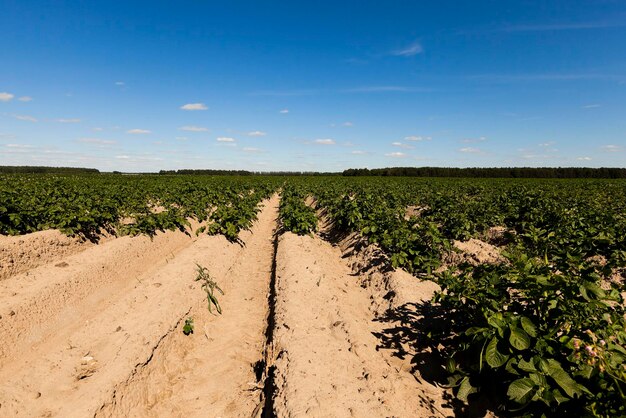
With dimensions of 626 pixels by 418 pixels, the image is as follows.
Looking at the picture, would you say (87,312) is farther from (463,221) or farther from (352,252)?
(463,221)

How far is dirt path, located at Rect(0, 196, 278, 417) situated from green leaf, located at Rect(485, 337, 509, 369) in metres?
3.23

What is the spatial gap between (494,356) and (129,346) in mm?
5346

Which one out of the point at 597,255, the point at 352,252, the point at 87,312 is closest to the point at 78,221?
the point at 87,312

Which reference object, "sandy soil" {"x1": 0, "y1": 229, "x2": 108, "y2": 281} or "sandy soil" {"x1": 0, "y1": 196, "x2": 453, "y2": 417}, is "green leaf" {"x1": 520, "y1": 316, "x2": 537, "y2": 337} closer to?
"sandy soil" {"x1": 0, "y1": 196, "x2": 453, "y2": 417}

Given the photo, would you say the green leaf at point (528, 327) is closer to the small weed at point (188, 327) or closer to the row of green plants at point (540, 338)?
the row of green plants at point (540, 338)

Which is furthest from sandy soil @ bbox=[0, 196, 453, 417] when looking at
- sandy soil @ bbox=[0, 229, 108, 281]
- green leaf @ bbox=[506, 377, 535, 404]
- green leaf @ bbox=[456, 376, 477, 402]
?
green leaf @ bbox=[506, 377, 535, 404]

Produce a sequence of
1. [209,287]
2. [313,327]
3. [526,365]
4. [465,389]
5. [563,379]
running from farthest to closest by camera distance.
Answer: [209,287] → [313,327] → [465,389] → [526,365] → [563,379]

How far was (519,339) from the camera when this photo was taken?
300 centimetres

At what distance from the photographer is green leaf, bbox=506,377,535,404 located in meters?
2.71

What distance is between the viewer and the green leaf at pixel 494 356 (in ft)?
9.96

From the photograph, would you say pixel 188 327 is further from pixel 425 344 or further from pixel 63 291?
pixel 425 344

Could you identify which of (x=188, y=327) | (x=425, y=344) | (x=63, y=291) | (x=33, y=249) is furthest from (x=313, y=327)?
(x=33, y=249)

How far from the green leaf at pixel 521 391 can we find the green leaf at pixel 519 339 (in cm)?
31

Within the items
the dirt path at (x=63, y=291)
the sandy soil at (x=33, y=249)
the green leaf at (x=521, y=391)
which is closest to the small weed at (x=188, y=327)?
the dirt path at (x=63, y=291)
